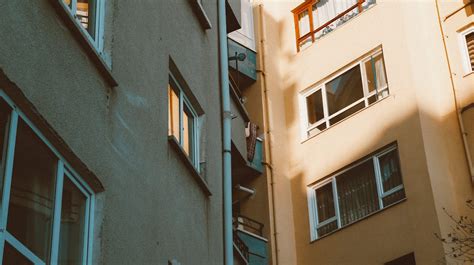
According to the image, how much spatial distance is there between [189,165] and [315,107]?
10.7 meters

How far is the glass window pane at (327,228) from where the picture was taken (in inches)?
752

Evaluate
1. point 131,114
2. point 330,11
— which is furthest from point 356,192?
point 131,114

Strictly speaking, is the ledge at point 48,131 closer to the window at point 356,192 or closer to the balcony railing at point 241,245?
the balcony railing at point 241,245

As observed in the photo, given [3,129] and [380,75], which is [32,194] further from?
[380,75]

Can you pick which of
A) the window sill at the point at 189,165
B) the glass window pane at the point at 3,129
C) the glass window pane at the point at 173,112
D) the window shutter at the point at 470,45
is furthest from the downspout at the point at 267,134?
the glass window pane at the point at 3,129

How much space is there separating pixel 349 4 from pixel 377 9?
150 centimetres

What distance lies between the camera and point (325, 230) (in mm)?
A: 19281

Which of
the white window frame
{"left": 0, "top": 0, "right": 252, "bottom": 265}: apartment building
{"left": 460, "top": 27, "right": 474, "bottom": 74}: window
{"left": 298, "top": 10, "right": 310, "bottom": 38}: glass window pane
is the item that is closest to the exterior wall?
{"left": 0, "top": 0, "right": 252, "bottom": 265}: apartment building

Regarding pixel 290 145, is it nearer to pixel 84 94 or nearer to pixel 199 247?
pixel 199 247

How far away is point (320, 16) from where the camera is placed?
2277 centimetres

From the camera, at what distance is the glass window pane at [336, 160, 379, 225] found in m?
18.5

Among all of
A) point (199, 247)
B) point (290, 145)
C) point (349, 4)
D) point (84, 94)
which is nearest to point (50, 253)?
point (84, 94)

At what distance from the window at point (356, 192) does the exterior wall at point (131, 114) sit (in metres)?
6.54

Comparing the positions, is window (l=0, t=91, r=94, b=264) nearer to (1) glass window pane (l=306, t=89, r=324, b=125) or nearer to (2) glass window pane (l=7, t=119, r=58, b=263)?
(2) glass window pane (l=7, t=119, r=58, b=263)
